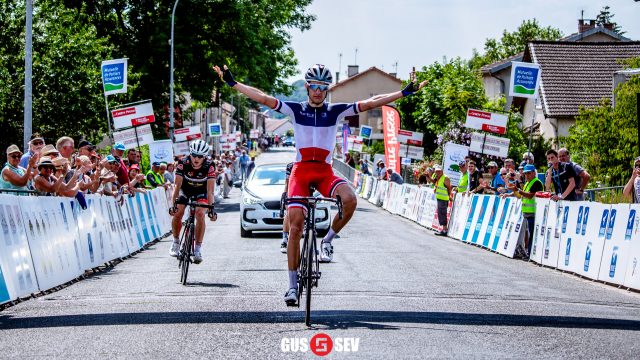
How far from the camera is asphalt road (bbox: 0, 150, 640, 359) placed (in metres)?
7.68

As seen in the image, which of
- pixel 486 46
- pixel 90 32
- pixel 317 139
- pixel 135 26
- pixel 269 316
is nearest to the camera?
pixel 269 316

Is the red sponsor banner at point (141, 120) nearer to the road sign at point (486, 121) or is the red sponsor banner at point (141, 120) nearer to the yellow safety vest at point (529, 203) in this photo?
the road sign at point (486, 121)

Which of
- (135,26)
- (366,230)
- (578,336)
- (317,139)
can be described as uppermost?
(135,26)

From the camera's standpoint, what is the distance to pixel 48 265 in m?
12.4

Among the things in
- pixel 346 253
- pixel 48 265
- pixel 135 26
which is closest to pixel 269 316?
pixel 48 265

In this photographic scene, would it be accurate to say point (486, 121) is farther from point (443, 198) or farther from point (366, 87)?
point (366, 87)

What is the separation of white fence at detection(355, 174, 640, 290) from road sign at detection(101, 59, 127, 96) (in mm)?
9988

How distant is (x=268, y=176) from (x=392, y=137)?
2060 cm

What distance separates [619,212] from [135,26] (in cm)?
3656

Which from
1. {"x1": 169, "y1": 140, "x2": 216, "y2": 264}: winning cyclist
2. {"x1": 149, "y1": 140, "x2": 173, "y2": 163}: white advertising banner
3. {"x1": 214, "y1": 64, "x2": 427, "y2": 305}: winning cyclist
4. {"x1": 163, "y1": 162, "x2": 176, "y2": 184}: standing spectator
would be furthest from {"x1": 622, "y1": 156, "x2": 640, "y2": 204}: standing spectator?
{"x1": 149, "y1": 140, "x2": 173, "y2": 163}: white advertising banner

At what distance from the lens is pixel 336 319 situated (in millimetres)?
9094

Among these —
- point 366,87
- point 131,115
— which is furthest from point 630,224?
point 366,87

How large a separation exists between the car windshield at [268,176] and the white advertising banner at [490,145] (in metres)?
7.72

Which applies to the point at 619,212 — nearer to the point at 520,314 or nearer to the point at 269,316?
the point at 520,314
